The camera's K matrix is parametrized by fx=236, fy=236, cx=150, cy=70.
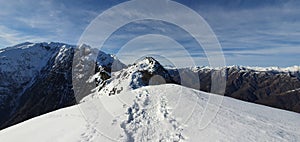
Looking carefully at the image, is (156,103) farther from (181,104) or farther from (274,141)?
(274,141)

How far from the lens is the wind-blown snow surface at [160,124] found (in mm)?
12359

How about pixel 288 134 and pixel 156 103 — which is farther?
pixel 156 103

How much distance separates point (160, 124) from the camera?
46.1 feet

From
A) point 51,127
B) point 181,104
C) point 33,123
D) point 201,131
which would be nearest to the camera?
point 201,131

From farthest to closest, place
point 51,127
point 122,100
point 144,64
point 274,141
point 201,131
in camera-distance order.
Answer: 1. point 144,64
2. point 122,100
3. point 51,127
4. point 201,131
5. point 274,141

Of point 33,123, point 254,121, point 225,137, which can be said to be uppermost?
point 254,121

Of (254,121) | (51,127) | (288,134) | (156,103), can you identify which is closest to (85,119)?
(51,127)

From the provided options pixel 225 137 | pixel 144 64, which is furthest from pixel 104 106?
pixel 144 64

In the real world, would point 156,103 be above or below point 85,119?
above

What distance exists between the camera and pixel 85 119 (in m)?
14.9

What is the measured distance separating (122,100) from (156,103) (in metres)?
2.75

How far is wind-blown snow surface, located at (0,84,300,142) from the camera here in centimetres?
1236

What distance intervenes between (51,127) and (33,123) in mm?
2293

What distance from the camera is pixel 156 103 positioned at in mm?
17641
